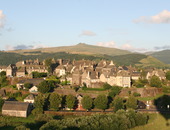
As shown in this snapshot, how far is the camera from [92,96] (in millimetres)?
70438

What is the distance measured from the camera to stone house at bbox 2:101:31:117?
61.8 m

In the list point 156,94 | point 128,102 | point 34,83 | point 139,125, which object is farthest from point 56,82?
point 139,125

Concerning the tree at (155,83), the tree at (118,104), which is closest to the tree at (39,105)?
the tree at (118,104)

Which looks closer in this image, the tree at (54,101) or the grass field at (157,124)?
the grass field at (157,124)

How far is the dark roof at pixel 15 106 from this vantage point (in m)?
62.1

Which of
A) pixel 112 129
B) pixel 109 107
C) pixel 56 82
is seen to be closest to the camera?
pixel 112 129

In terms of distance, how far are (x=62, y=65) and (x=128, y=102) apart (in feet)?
117

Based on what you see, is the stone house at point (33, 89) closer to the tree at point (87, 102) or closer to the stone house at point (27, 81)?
the stone house at point (27, 81)

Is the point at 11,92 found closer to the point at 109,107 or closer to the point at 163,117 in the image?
the point at 109,107

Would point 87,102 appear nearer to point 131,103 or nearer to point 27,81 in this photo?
point 131,103

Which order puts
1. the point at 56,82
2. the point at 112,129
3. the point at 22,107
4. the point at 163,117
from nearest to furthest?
the point at 112,129 < the point at 163,117 < the point at 22,107 < the point at 56,82

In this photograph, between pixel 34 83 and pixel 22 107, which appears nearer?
pixel 22 107

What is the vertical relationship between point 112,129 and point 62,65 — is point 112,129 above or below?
below

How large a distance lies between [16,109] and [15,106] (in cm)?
100
